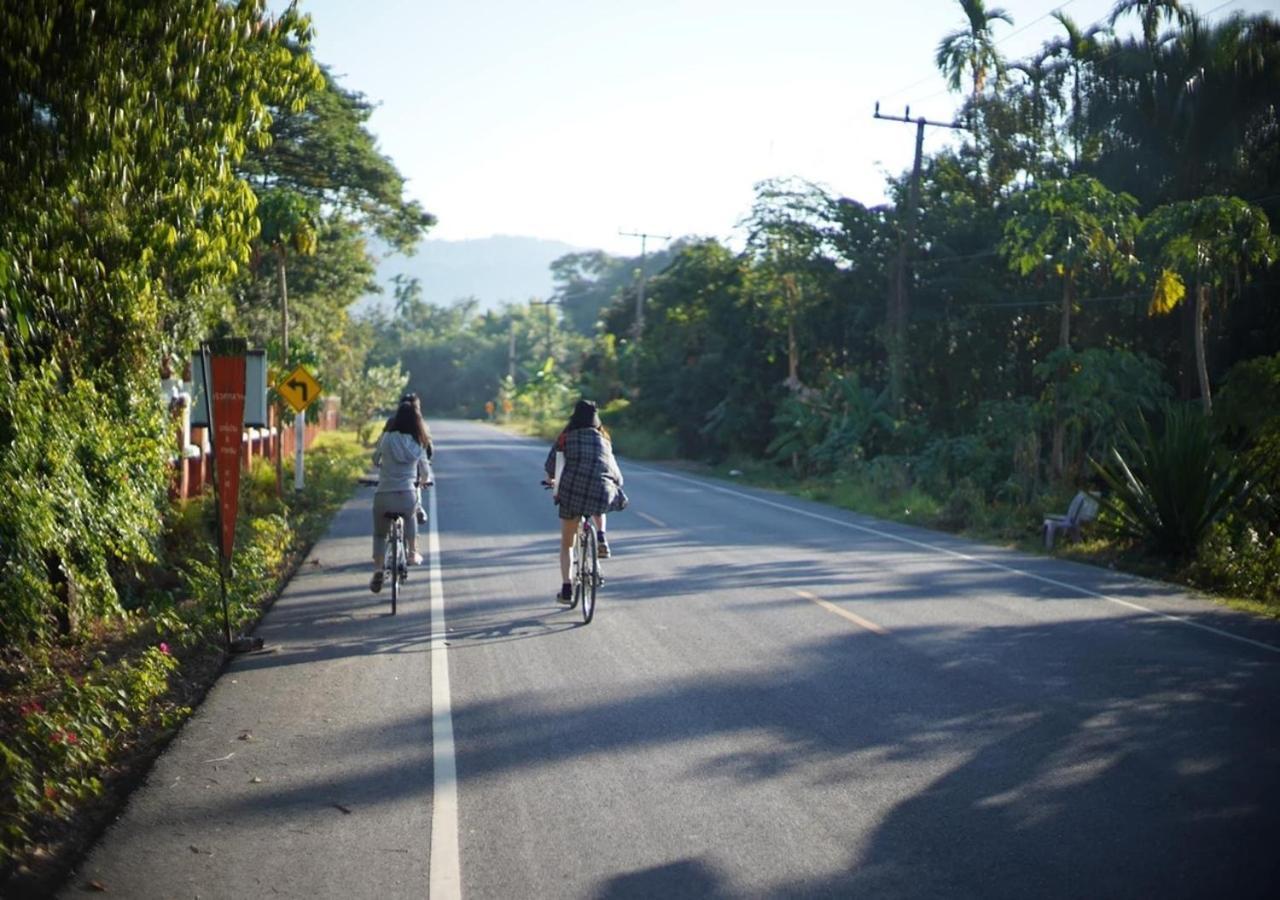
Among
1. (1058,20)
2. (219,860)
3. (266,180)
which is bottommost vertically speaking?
(219,860)

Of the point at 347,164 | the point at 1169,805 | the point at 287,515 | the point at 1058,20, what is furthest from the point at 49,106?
the point at 1058,20

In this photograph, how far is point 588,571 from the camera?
1174cm

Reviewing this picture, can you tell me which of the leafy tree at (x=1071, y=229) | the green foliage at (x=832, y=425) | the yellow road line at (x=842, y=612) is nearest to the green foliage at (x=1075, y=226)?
the leafy tree at (x=1071, y=229)

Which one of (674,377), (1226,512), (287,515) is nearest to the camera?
(1226,512)

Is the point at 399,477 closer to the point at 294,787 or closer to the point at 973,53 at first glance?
the point at 294,787

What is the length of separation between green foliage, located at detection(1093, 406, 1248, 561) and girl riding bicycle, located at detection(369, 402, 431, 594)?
829 centimetres

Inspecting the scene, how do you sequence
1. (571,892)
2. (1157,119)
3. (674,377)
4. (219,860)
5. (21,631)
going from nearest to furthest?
1. (571,892)
2. (219,860)
3. (21,631)
4. (1157,119)
5. (674,377)

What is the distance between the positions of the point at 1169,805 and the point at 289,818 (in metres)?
4.16

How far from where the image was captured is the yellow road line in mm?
11356

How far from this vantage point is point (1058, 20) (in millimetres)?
31750

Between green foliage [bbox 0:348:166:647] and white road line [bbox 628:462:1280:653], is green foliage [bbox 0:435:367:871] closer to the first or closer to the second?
green foliage [bbox 0:348:166:647]

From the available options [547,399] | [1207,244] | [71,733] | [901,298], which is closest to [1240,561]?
[1207,244]

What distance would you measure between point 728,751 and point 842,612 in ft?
16.1

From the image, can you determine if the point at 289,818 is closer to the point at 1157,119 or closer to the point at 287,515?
the point at 287,515
